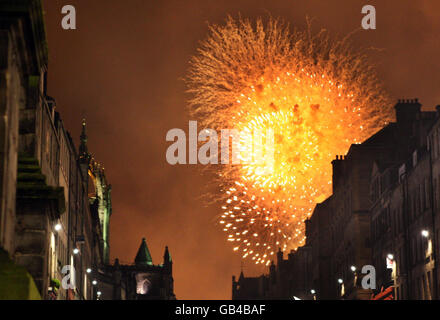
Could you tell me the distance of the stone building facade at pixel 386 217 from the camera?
6366 cm

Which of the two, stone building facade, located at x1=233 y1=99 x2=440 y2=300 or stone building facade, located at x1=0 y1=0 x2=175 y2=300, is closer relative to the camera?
stone building facade, located at x1=0 y1=0 x2=175 y2=300

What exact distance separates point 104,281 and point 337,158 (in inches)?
2555

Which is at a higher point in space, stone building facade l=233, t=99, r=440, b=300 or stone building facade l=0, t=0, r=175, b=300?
stone building facade l=233, t=99, r=440, b=300

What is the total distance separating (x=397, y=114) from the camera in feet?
279

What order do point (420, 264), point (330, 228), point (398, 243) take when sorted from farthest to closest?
point (330, 228) < point (398, 243) < point (420, 264)

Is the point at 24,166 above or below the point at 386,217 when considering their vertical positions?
below

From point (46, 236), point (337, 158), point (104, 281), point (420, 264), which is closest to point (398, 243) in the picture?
point (420, 264)

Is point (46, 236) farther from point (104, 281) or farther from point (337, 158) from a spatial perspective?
point (104, 281)

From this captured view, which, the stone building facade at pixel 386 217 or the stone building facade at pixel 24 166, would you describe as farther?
the stone building facade at pixel 386 217

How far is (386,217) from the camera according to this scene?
260 feet

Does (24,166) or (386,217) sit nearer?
(24,166)

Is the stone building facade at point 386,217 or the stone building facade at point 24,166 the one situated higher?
the stone building facade at point 386,217

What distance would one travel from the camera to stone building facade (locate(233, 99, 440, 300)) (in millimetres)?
63656
